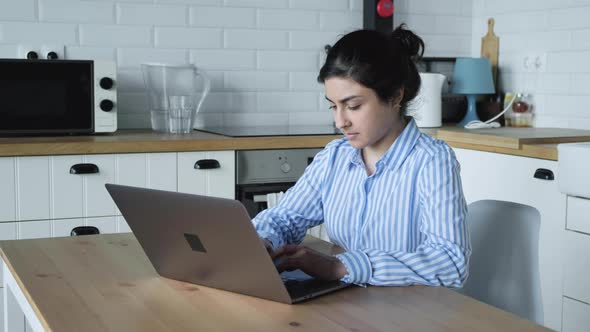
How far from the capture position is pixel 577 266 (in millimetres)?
2807

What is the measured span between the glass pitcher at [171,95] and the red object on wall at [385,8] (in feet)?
3.35

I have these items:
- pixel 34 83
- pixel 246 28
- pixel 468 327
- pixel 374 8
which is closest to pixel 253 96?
pixel 246 28

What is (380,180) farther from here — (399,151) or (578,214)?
(578,214)

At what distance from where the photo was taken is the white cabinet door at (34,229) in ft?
9.50

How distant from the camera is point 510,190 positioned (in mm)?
3131

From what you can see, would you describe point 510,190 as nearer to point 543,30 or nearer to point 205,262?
point 543,30

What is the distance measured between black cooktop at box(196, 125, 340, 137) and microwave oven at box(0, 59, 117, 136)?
0.51m

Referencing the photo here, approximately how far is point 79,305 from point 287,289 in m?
0.37

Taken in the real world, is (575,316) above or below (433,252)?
below

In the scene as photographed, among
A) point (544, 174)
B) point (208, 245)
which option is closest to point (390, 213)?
point (208, 245)

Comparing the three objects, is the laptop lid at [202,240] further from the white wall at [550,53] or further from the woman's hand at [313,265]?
the white wall at [550,53]

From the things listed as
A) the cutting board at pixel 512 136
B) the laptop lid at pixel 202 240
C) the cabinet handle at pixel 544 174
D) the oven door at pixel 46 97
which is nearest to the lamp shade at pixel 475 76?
the cutting board at pixel 512 136

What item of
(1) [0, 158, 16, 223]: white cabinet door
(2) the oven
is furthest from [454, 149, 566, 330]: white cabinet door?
(1) [0, 158, 16, 223]: white cabinet door

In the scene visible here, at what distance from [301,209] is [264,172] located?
1300 mm
